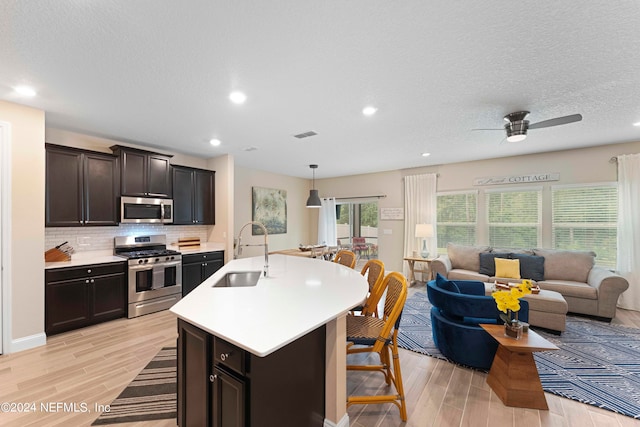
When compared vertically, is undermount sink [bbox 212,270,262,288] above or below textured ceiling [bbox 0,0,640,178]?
below

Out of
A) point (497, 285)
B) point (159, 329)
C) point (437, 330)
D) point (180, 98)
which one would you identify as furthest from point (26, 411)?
point (497, 285)

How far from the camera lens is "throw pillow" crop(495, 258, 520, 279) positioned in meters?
4.37

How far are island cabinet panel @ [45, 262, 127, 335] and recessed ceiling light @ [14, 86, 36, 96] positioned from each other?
2.02 meters

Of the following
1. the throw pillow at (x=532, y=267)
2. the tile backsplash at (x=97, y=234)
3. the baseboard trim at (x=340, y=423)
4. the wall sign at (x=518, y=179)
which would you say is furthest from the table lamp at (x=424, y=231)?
the tile backsplash at (x=97, y=234)

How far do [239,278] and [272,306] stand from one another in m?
1.10

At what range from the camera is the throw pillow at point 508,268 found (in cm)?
437

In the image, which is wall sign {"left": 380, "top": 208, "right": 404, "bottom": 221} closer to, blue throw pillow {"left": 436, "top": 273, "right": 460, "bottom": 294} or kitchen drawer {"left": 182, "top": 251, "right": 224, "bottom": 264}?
blue throw pillow {"left": 436, "top": 273, "right": 460, "bottom": 294}

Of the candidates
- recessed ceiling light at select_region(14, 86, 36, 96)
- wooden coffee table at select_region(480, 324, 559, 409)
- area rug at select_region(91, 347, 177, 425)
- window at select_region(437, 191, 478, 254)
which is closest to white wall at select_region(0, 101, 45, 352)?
recessed ceiling light at select_region(14, 86, 36, 96)

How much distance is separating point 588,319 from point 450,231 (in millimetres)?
2601

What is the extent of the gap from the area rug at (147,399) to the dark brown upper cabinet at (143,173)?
2744 millimetres

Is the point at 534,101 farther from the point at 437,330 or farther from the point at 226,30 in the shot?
the point at 226,30

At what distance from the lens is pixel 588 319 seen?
3789 mm

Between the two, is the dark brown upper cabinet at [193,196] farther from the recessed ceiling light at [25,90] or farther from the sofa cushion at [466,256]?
the sofa cushion at [466,256]

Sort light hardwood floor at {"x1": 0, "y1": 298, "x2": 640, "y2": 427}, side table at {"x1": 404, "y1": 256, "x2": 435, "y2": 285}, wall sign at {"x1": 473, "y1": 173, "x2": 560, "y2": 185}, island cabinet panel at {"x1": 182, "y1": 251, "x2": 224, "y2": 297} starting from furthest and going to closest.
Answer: side table at {"x1": 404, "y1": 256, "x2": 435, "y2": 285} < wall sign at {"x1": 473, "y1": 173, "x2": 560, "y2": 185} < island cabinet panel at {"x1": 182, "y1": 251, "x2": 224, "y2": 297} < light hardwood floor at {"x1": 0, "y1": 298, "x2": 640, "y2": 427}
